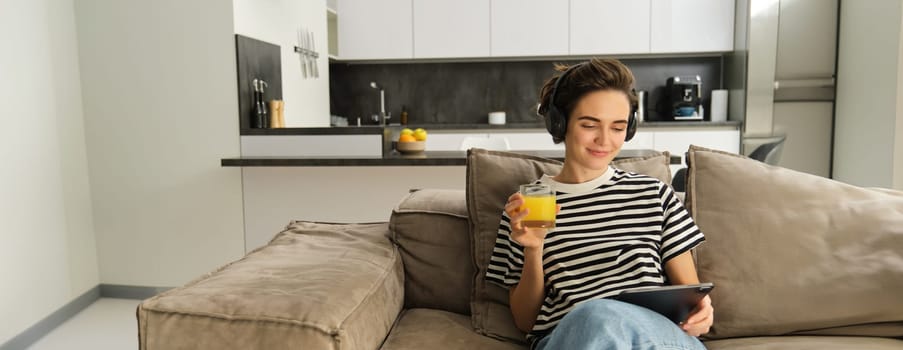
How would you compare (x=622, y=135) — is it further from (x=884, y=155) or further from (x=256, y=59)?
(x=884, y=155)

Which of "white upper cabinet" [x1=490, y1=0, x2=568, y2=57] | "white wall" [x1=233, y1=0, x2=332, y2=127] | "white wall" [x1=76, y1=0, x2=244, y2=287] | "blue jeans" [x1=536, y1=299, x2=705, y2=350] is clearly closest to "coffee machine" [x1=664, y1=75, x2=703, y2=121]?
"white upper cabinet" [x1=490, y1=0, x2=568, y2=57]

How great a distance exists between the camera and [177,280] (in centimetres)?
341

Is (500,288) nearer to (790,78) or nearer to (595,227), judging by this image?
(595,227)

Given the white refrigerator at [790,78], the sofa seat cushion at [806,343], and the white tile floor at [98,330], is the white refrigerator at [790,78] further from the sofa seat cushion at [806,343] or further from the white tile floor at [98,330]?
the white tile floor at [98,330]

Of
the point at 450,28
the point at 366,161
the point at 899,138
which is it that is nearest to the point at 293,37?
the point at 450,28

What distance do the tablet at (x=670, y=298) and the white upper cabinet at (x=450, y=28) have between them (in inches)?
150

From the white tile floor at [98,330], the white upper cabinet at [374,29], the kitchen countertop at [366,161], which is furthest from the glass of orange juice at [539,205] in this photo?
the white upper cabinet at [374,29]

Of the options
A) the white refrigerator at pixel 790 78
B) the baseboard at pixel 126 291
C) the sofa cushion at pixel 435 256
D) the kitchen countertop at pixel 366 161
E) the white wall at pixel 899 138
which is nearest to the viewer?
the sofa cushion at pixel 435 256

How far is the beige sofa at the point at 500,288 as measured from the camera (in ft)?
4.27

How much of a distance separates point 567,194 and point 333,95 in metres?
4.19

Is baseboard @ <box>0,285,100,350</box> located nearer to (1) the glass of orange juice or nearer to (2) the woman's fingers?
(1) the glass of orange juice

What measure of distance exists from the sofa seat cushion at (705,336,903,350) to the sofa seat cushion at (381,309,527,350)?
0.46 meters

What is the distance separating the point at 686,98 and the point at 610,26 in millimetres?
757

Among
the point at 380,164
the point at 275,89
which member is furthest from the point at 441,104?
the point at 380,164
